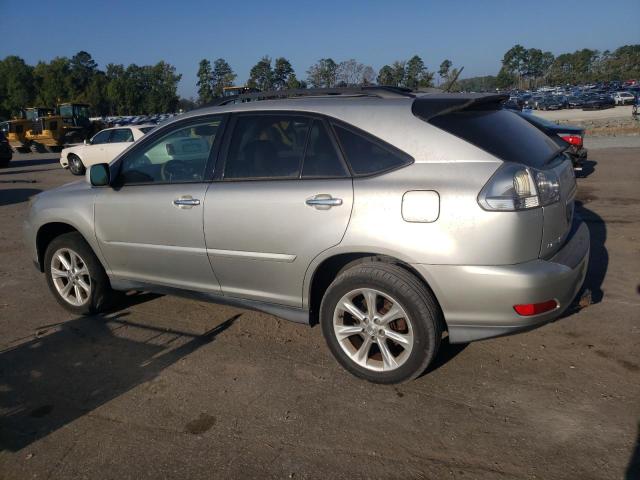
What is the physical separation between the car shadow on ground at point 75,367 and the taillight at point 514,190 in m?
2.41

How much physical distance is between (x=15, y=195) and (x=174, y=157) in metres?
10.6

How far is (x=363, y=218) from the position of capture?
318 centimetres

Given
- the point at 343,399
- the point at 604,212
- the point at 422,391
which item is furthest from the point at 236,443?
the point at 604,212

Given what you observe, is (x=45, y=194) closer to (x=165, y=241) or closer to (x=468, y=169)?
(x=165, y=241)

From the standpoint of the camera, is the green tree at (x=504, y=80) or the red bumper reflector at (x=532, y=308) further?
the green tree at (x=504, y=80)

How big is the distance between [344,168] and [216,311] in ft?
6.79

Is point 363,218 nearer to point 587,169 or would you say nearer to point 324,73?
point 587,169

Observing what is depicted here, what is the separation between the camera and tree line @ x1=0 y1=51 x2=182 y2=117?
75.9 meters

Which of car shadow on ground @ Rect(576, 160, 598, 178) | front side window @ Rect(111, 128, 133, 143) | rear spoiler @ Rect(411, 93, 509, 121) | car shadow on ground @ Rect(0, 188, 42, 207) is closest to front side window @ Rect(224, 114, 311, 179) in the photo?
rear spoiler @ Rect(411, 93, 509, 121)

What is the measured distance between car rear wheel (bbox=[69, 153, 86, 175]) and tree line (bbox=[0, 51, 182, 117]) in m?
63.2

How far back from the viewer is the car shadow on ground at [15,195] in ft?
39.1

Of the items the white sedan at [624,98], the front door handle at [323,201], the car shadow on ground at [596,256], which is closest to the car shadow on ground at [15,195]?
the front door handle at [323,201]

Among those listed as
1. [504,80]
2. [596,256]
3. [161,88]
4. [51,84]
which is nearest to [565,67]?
[504,80]

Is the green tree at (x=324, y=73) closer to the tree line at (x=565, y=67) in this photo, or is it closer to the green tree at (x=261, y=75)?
the green tree at (x=261, y=75)
